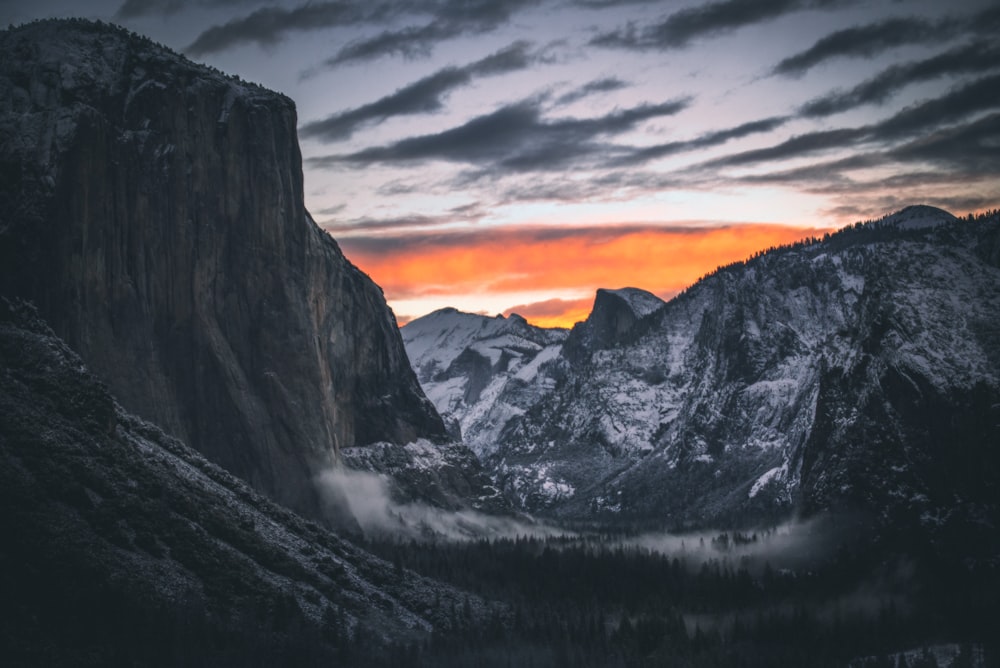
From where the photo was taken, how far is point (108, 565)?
17012 centimetres

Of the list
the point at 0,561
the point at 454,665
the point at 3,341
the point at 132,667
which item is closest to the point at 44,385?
the point at 3,341

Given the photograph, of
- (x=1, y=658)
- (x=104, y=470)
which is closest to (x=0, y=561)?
(x=1, y=658)

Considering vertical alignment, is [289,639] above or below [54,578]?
below

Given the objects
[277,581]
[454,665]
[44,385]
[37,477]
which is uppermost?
[44,385]

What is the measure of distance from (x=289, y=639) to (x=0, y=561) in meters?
39.2

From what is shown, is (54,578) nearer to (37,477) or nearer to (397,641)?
(37,477)

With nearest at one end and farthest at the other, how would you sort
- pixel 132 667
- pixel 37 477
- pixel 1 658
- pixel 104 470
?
1. pixel 1 658
2. pixel 132 667
3. pixel 37 477
4. pixel 104 470

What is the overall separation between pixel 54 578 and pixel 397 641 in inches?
2160

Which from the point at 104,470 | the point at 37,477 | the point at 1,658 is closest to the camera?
the point at 1,658

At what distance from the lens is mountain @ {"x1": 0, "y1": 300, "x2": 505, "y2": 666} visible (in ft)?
517

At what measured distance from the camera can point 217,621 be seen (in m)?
176

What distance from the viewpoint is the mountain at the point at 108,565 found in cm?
15750

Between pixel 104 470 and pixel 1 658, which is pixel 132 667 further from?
pixel 104 470

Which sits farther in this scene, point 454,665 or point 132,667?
point 454,665
